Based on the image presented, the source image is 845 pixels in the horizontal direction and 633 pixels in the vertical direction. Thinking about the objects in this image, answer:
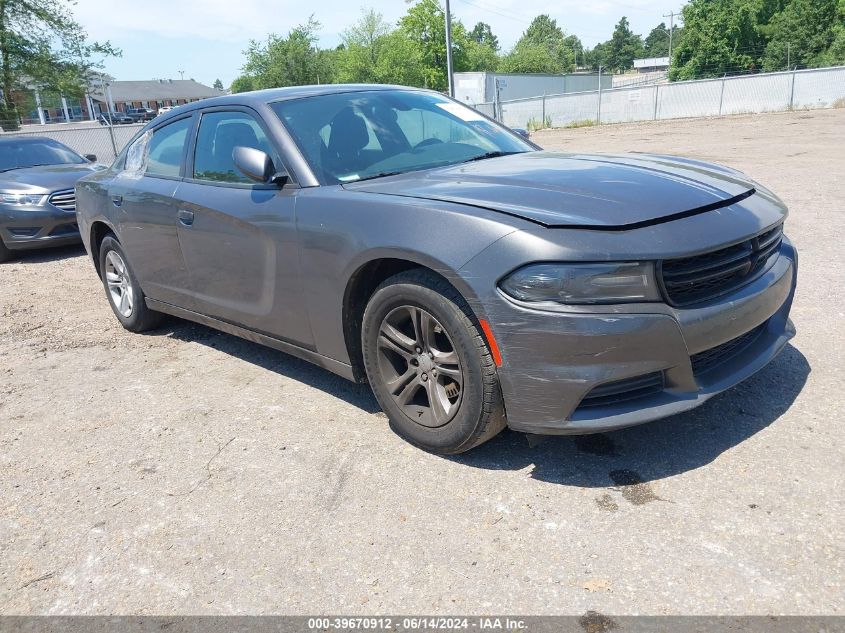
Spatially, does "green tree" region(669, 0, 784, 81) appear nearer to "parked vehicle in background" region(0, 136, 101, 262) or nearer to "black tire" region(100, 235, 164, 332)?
"parked vehicle in background" region(0, 136, 101, 262)

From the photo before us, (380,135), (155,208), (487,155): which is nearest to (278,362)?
(155,208)

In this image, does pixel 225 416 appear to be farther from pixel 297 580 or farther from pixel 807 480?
pixel 807 480

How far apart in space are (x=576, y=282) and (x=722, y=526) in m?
1.00

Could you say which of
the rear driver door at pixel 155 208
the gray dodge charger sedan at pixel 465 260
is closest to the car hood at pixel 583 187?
the gray dodge charger sedan at pixel 465 260

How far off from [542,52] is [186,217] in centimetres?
10874

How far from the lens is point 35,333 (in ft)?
18.1

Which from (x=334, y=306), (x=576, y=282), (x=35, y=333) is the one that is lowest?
(x=35, y=333)

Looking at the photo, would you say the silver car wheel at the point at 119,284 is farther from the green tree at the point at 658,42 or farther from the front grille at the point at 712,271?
the green tree at the point at 658,42

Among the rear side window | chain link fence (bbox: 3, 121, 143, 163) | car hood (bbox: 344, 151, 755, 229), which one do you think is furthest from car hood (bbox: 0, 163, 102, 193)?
chain link fence (bbox: 3, 121, 143, 163)

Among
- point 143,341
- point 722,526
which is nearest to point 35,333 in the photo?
point 143,341

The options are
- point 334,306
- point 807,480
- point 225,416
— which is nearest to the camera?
point 807,480

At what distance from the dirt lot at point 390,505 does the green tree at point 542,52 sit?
106 metres

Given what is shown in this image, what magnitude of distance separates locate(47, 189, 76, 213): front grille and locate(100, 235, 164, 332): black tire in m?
3.76

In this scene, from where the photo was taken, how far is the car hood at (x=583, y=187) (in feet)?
8.29
